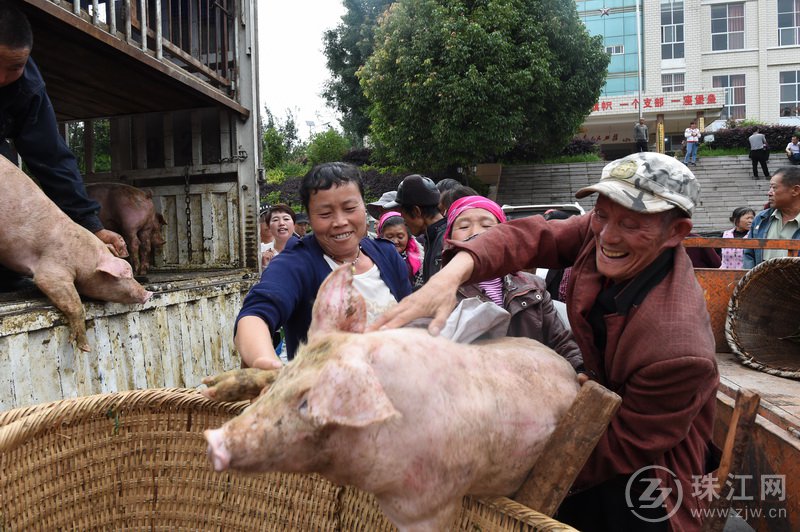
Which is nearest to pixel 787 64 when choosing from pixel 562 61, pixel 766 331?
pixel 562 61

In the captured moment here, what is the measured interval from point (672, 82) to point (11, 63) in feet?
112

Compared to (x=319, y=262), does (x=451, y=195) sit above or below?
above

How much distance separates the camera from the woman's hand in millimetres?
1563

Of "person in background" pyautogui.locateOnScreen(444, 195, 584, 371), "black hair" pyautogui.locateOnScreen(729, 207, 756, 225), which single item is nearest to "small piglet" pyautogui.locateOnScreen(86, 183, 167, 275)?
"person in background" pyautogui.locateOnScreen(444, 195, 584, 371)

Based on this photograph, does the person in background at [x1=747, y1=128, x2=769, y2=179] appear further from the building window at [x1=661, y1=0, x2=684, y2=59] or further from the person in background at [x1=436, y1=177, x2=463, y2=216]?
the person in background at [x1=436, y1=177, x2=463, y2=216]

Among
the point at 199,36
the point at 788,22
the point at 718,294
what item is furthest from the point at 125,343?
the point at 788,22

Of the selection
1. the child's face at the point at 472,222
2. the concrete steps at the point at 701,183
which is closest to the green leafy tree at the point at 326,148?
the concrete steps at the point at 701,183

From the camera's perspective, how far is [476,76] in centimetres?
1609

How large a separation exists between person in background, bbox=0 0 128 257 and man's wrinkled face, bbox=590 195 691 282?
3066 mm

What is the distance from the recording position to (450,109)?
647 inches

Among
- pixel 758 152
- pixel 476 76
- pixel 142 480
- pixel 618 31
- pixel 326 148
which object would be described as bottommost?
pixel 142 480

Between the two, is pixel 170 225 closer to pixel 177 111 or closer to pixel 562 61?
pixel 177 111

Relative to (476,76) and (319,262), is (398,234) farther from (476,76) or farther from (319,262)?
(476,76)

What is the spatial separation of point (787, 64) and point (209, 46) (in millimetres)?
33327
